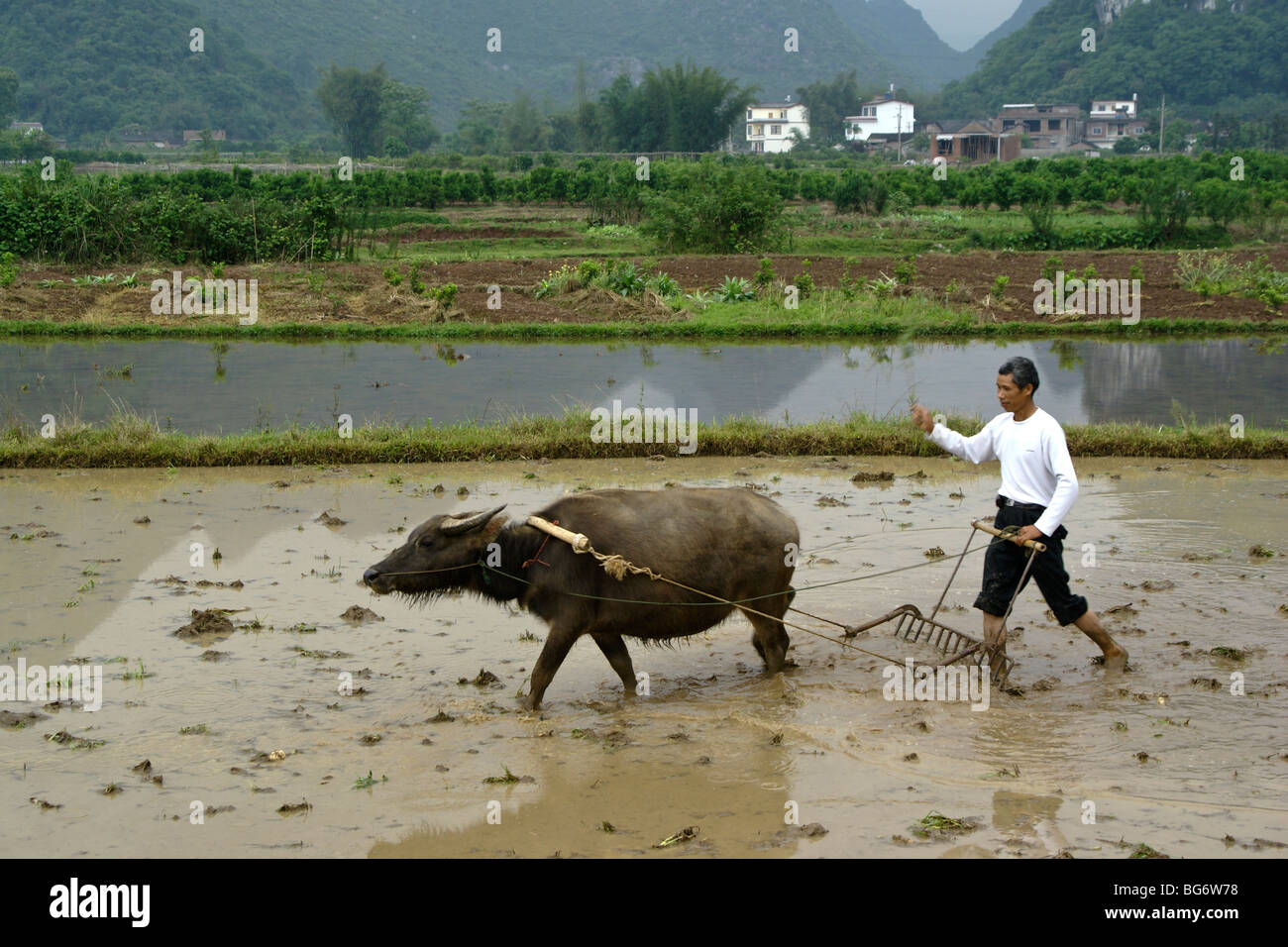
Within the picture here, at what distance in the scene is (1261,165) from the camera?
37344 mm

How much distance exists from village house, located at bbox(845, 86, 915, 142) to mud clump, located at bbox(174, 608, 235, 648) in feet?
270

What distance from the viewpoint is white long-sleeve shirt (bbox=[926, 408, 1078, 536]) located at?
4914mm

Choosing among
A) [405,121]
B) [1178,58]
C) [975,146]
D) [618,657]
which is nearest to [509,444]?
[618,657]

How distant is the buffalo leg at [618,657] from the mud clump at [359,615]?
1.53m

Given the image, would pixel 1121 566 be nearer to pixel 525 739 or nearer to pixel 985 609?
pixel 985 609

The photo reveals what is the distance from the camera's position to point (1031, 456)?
5.07 m

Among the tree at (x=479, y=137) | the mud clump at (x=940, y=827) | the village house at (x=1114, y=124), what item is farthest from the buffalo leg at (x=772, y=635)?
the village house at (x=1114, y=124)

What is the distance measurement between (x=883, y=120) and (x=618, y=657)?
8571 cm

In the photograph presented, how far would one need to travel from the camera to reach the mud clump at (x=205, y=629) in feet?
19.3

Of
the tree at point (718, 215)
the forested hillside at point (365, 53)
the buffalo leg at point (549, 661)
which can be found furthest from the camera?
the forested hillside at point (365, 53)

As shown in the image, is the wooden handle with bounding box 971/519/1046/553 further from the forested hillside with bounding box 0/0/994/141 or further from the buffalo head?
the forested hillside with bounding box 0/0/994/141

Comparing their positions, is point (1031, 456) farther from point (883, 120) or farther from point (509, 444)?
point (883, 120)

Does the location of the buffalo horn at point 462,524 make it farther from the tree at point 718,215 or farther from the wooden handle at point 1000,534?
the tree at point 718,215

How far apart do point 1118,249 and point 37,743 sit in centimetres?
2366
